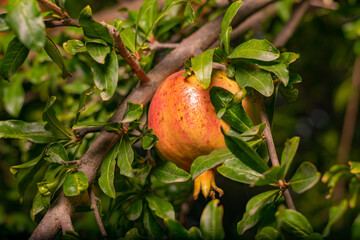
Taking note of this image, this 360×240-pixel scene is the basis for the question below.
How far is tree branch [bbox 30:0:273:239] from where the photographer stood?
59 centimetres

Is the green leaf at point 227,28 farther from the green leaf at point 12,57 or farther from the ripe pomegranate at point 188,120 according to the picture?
the green leaf at point 12,57

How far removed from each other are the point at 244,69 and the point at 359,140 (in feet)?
6.86

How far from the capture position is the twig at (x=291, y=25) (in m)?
1.29

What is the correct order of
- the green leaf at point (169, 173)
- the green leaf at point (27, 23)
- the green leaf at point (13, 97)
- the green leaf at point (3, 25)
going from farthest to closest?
the green leaf at point (13, 97) < the green leaf at point (169, 173) < the green leaf at point (3, 25) < the green leaf at point (27, 23)

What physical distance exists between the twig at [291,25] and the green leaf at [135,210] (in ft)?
2.70

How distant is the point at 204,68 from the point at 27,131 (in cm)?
39

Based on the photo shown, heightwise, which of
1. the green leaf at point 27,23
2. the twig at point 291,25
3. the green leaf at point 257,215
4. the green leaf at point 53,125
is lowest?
the twig at point 291,25

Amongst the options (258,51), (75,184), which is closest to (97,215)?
(75,184)

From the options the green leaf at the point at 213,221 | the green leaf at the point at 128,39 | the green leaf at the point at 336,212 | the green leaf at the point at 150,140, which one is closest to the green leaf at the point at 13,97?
the green leaf at the point at 128,39

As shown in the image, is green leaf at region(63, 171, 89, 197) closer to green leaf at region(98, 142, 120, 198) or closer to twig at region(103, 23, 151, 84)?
green leaf at region(98, 142, 120, 198)

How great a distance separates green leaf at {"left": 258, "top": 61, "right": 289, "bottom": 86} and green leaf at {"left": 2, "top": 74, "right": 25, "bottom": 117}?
0.85 metres

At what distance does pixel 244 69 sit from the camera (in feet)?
2.13

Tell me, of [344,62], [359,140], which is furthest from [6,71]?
[359,140]

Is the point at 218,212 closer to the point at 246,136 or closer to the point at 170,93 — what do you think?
the point at 246,136
